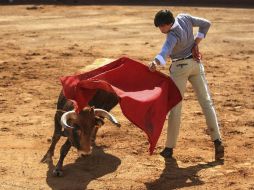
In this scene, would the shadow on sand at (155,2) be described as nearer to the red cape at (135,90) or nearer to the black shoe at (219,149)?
the black shoe at (219,149)

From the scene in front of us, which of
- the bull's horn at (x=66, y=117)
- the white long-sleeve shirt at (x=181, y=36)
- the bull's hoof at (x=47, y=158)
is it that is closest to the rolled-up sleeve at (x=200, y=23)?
the white long-sleeve shirt at (x=181, y=36)

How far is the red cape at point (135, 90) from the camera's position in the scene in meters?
5.67

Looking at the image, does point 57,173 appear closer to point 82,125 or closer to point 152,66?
point 82,125

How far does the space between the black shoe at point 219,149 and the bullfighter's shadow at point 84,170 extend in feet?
3.64

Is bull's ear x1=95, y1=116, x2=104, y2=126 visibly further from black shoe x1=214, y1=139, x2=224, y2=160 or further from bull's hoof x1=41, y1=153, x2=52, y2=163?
black shoe x1=214, y1=139, x2=224, y2=160

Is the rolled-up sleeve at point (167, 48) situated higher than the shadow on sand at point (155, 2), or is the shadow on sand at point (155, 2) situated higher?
the rolled-up sleeve at point (167, 48)

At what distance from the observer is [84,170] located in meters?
6.25

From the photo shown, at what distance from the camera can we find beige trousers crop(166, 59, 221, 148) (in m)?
6.09

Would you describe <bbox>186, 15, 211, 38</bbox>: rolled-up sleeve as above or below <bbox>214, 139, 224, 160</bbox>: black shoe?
above

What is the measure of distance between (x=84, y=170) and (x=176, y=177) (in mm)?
1026

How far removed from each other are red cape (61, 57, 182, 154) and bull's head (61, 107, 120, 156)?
0.10 m

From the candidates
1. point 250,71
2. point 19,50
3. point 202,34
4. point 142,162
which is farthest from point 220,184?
point 19,50

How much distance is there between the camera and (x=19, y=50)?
513 inches

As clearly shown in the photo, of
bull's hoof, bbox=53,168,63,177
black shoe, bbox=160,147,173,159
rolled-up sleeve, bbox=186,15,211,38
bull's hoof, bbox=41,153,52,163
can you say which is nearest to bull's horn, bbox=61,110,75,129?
bull's hoof, bbox=53,168,63,177
